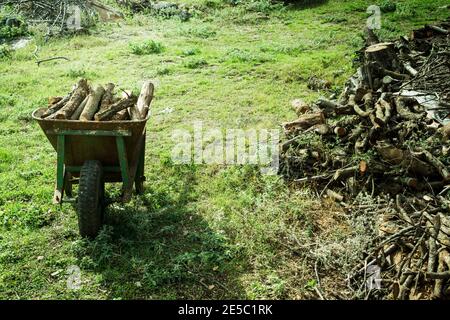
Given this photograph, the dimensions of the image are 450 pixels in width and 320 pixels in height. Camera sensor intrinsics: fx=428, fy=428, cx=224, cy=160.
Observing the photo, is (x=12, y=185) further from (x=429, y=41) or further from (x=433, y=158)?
(x=429, y=41)

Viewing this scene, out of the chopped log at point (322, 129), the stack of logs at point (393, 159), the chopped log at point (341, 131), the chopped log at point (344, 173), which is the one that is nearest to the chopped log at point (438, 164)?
the stack of logs at point (393, 159)

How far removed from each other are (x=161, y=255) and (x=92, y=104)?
205cm

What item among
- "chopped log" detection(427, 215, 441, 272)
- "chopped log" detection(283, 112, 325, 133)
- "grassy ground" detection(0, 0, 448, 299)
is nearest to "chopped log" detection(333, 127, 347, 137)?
"chopped log" detection(283, 112, 325, 133)

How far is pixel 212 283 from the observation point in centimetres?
451

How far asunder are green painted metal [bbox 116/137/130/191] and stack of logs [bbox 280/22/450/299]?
7.81 feet

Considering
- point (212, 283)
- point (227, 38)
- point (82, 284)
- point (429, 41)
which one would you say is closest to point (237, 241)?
point (212, 283)

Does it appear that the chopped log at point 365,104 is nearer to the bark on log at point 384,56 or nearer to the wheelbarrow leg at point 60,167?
the bark on log at point 384,56

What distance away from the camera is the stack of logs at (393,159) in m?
4.25

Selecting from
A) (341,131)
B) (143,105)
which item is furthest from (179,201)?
(341,131)

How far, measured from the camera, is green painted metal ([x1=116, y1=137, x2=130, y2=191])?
193 inches

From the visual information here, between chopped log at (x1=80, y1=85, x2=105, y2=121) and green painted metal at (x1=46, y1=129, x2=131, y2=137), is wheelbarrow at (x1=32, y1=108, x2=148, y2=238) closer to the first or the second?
green painted metal at (x1=46, y1=129, x2=131, y2=137)

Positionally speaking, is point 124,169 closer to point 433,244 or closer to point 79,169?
point 79,169

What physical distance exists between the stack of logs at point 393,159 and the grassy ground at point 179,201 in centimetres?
58

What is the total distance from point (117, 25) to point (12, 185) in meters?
10.5
